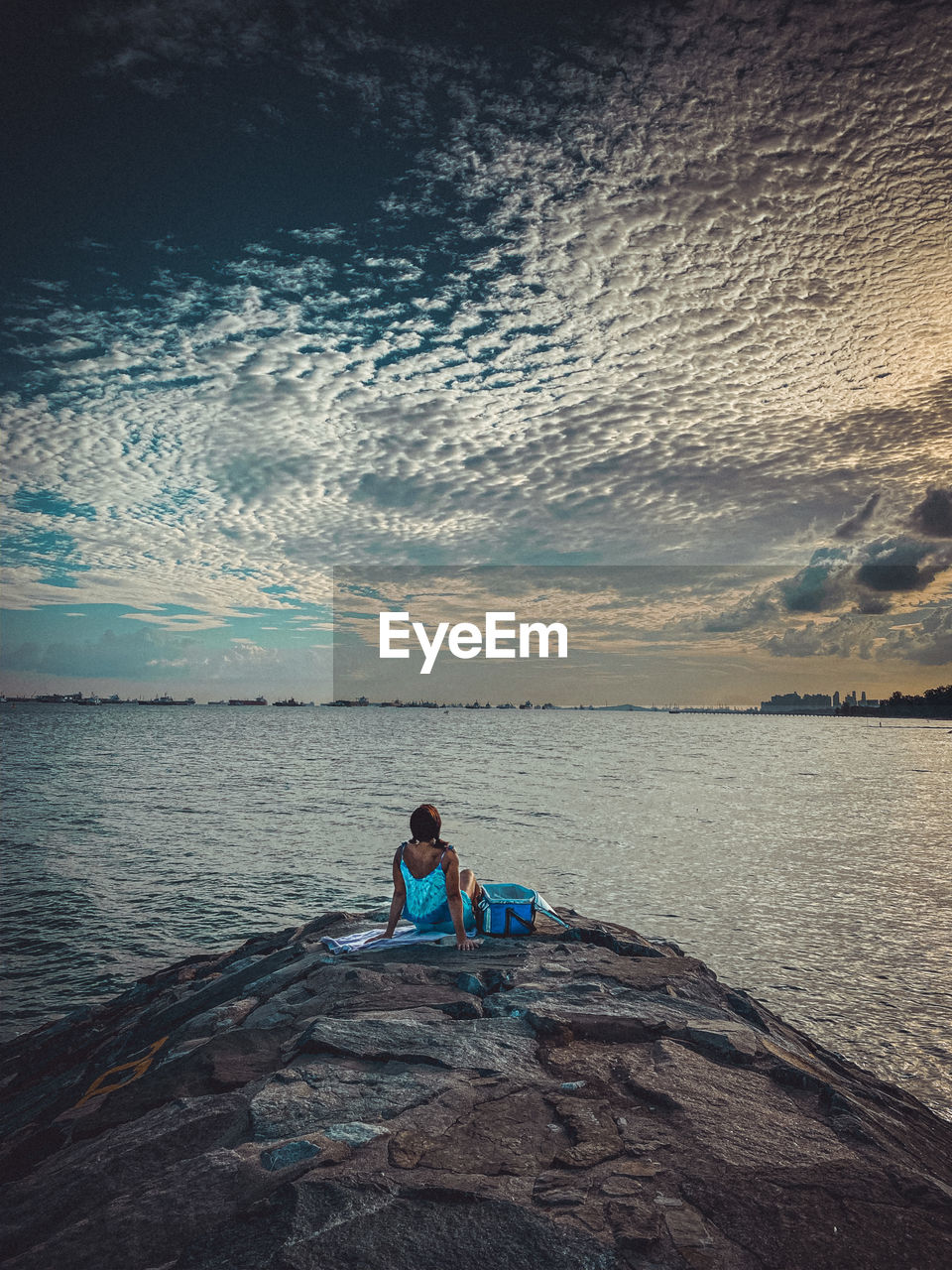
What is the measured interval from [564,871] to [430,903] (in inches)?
460

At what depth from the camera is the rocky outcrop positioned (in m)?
4.16

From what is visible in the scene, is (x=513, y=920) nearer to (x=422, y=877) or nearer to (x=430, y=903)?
(x=430, y=903)

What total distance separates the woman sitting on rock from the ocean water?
5.68 metres

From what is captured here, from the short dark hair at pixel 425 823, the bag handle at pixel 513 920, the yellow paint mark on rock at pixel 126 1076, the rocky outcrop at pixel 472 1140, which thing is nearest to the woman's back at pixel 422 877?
the short dark hair at pixel 425 823

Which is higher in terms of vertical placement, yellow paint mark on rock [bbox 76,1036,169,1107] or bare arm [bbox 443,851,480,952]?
bare arm [bbox 443,851,480,952]

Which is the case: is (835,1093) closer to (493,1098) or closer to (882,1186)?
(882,1186)

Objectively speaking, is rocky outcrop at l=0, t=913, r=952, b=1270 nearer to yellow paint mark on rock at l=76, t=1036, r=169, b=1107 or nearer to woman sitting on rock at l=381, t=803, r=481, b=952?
yellow paint mark on rock at l=76, t=1036, r=169, b=1107

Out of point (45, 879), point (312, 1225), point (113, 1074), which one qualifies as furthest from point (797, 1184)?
point (45, 879)

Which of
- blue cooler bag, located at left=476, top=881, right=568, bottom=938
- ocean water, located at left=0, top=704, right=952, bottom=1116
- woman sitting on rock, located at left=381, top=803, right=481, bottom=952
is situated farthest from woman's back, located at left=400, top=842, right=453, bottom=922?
ocean water, located at left=0, top=704, right=952, bottom=1116

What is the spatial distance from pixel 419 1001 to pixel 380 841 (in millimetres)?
18054

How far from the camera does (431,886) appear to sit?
10.5 meters

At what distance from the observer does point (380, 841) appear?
25.7 meters

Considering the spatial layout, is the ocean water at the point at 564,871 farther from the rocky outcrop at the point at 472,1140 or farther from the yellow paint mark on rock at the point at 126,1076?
the yellow paint mark on rock at the point at 126,1076

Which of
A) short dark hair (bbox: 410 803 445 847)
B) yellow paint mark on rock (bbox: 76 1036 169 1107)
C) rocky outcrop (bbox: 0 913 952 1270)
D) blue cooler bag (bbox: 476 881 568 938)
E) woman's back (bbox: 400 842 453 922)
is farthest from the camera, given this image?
blue cooler bag (bbox: 476 881 568 938)
